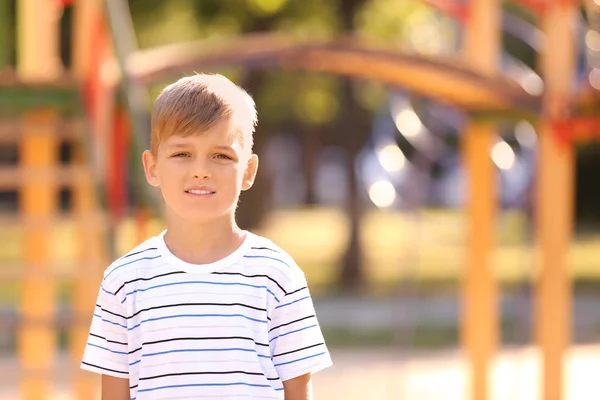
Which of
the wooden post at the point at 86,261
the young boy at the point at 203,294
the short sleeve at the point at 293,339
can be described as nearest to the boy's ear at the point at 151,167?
the young boy at the point at 203,294

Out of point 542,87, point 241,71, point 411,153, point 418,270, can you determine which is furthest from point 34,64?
point 411,153

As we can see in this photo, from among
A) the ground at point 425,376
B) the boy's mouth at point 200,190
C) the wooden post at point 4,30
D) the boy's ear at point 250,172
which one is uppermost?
the wooden post at point 4,30

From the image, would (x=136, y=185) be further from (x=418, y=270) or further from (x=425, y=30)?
(x=418, y=270)

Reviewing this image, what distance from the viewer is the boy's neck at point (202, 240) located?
2.14 m

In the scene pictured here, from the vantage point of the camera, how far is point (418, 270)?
17.7 meters

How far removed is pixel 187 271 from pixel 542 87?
413 centimetres

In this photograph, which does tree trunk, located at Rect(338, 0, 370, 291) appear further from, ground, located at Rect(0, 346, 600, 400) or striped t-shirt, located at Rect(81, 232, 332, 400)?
striped t-shirt, located at Rect(81, 232, 332, 400)

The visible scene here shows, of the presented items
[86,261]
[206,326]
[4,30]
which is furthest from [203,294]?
[4,30]

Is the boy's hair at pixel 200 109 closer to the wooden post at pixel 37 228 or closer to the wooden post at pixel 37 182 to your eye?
the wooden post at pixel 37 228

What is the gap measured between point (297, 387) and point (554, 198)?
12.6 feet

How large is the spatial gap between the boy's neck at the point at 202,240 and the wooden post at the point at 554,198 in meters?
3.84

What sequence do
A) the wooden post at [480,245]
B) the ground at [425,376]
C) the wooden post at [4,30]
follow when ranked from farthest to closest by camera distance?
the wooden post at [4,30] → the ground at [425,376] → the wooden post at [480,245]

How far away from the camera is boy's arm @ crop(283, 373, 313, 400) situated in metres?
2.17

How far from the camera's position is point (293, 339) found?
2.15 m
